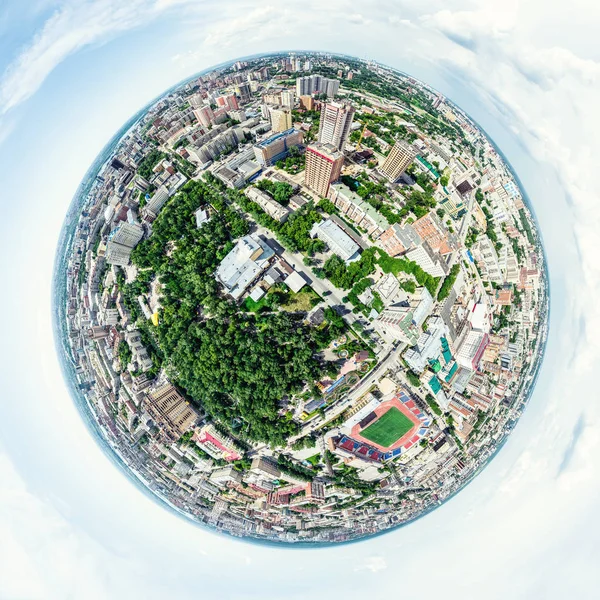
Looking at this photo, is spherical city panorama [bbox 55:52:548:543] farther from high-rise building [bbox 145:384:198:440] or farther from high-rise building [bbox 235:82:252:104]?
high-rise building [bbox 235:82:252:104]

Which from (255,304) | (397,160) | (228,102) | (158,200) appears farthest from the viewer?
(228,102)

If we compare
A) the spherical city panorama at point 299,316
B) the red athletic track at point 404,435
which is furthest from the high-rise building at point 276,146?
the red athletic track at point 404,435

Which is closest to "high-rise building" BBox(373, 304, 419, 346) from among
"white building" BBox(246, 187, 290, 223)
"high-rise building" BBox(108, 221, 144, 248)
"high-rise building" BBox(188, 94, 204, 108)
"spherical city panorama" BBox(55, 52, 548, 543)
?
"spherical city panorama" BBox(55, 52, 548, 543)

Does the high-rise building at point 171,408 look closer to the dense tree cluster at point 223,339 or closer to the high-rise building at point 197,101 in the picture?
the dense tree cluster at point 223,339

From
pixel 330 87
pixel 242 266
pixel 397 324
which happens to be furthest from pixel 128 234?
pixel 330 87

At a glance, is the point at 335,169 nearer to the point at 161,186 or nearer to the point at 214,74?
the point at 161,186

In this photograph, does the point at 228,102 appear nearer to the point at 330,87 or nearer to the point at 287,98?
the point at 287,98

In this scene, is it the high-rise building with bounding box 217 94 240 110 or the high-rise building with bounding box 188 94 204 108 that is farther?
the high-rise building with bounding box 188 94 204 108
